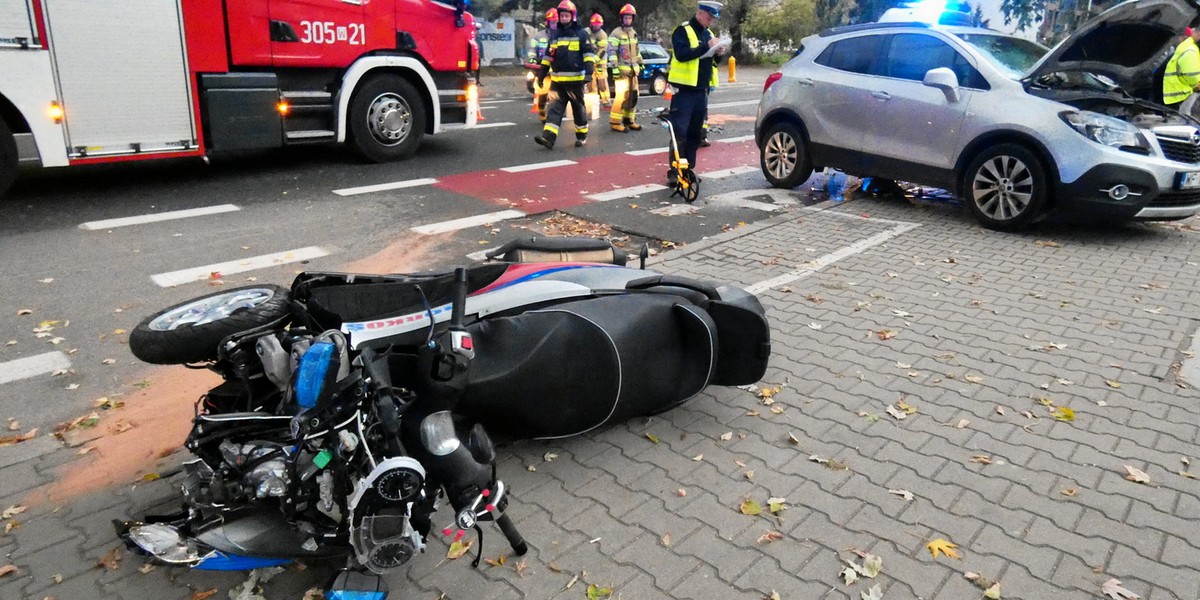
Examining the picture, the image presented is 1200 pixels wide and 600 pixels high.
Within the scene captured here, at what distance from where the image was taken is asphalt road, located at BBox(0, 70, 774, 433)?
16.6ft

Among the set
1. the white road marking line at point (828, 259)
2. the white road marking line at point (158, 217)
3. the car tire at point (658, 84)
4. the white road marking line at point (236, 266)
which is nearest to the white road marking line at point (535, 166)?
the white road marking line at point (158, 217)

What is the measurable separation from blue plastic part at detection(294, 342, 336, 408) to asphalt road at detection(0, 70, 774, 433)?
2.29 m

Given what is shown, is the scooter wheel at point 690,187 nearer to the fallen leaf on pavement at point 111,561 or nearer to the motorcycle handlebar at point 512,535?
the motorcycle handlebar at point 512,535

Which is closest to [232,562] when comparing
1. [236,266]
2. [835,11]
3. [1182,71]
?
[236,266]

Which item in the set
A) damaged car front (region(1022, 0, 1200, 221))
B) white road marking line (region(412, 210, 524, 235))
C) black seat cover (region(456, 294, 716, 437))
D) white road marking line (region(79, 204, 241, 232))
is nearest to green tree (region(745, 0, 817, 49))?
damaged car front (region(1022, 0, 1200, 221))

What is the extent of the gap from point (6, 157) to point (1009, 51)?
9.72 metres

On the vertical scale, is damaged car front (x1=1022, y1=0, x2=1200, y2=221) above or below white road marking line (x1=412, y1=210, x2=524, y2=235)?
above

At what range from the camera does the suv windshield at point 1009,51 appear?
8.31 metres

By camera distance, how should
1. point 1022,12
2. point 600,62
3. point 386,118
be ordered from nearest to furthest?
point 386,118, point 1022,12, point 600,62

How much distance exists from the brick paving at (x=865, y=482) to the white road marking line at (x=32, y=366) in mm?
956

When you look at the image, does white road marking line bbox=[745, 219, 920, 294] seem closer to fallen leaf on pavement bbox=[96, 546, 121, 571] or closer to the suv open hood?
the suv open hood

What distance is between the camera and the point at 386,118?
10.7 metres

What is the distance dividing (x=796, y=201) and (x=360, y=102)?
5.36 meters

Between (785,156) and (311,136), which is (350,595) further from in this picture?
(785,156)
